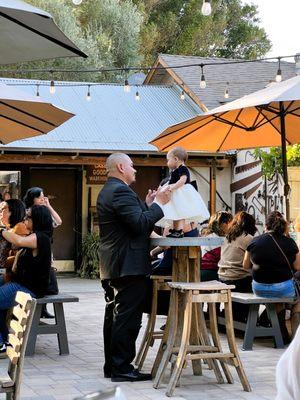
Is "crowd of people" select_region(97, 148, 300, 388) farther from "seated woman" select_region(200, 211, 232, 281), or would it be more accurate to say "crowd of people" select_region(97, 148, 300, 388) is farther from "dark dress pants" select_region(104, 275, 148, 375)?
"seated woman" select_region(200, 211, 232, 281)

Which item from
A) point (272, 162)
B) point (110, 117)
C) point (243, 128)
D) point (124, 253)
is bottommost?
point (124, 253)

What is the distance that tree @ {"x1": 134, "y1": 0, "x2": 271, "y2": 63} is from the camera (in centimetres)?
3841

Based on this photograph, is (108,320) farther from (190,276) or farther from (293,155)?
(293,155)

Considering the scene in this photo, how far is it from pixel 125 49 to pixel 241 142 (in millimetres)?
25239

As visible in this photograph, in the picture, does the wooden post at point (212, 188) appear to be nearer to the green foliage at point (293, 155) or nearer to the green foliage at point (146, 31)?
the green foliage at point (293, 155)

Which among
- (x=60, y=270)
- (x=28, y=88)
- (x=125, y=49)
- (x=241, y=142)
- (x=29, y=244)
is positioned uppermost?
(x=125, y=49)

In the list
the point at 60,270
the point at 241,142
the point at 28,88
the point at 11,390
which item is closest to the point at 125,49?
the point at 28,88

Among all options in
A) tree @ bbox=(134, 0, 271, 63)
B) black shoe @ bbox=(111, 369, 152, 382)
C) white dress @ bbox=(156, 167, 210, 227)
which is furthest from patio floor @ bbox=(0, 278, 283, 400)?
tree @ bbox=(134, 0, 271, 63)

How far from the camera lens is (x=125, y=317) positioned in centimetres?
684

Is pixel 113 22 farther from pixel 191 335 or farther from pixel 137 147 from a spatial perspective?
pixel 191 335

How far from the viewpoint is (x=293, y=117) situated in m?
10.4

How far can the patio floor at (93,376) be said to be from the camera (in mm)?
6547

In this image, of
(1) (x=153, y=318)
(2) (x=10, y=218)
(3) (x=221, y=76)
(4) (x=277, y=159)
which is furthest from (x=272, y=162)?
(1) (x=153, y=318)

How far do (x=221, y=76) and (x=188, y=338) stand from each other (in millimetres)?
16232
